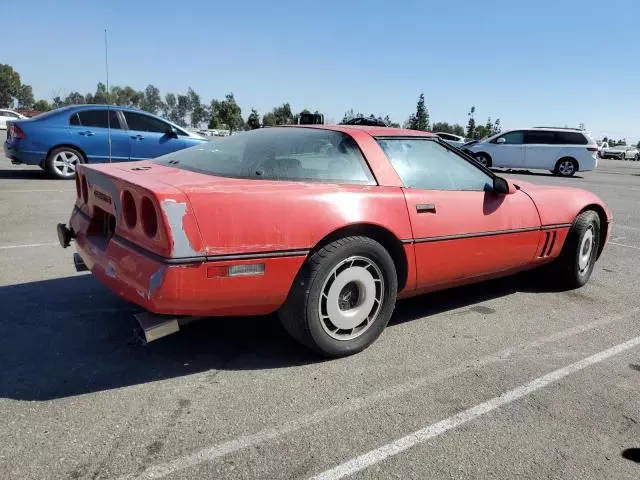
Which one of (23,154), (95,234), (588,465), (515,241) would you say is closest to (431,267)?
(515,241)

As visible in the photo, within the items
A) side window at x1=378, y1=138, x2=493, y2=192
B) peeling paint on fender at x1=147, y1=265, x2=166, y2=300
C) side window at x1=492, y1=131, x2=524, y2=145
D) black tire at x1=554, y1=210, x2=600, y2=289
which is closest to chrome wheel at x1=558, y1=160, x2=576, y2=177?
side window at x1=492, y1=131, x2=524, y2=145

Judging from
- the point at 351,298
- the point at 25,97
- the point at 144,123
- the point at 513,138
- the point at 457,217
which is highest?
the point at 25,97

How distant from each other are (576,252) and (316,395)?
9.43ft

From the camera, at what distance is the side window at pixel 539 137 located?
1872 centimetres

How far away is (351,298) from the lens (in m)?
3.08

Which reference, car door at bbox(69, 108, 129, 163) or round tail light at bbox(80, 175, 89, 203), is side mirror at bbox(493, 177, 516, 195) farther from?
car door at bbox(69, 108, 129, 163)

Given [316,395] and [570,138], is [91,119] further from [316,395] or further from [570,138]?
[570,138]

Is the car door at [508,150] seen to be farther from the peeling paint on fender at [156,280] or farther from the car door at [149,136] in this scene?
the peeling paint on fender at [156,280]

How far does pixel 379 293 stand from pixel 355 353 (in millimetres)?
377

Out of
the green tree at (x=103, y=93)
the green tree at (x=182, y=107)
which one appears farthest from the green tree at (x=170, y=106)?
the green tree at (x=103, y=93)

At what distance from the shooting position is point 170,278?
245cm

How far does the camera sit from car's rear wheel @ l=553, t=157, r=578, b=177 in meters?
18.6

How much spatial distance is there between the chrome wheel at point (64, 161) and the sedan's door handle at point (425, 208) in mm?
8656

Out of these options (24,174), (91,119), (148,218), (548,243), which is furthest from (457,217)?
(24,174)
